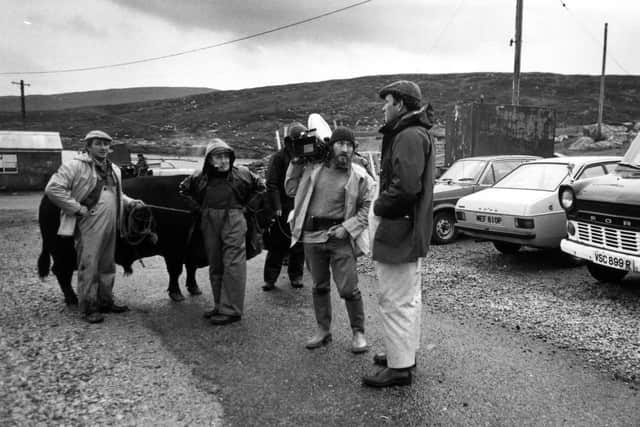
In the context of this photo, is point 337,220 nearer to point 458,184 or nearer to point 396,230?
point 396,230

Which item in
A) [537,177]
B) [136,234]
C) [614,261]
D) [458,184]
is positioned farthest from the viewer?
[458,184]

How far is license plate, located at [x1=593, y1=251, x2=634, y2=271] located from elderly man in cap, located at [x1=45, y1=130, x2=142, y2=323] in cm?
515

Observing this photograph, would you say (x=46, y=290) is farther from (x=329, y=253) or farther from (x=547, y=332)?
(x=547, y=332)

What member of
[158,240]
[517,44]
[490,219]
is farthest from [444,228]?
[517,44]

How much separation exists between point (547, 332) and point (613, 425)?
1.70 metres

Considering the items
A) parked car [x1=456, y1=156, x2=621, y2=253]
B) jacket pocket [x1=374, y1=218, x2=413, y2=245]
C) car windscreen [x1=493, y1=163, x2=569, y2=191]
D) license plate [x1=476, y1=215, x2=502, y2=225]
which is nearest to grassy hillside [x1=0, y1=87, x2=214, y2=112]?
car windscreen [x1=493, y1=163, x2=569, y2=191]

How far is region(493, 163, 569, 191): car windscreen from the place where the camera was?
26.4 feet

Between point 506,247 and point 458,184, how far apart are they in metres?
1.77

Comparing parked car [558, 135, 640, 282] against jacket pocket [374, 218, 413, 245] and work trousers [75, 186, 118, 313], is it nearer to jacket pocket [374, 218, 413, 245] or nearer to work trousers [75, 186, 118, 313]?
jacket pocket [374, 218, 413, 245]

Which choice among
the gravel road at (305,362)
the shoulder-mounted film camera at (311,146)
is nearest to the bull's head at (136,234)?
the gravel road at (305,362)

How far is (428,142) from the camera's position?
134 inches

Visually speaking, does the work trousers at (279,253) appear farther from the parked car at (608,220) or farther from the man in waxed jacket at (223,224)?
the parked car at (608,220)

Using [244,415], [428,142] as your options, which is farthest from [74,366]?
[428,142]

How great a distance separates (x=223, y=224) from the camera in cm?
503
